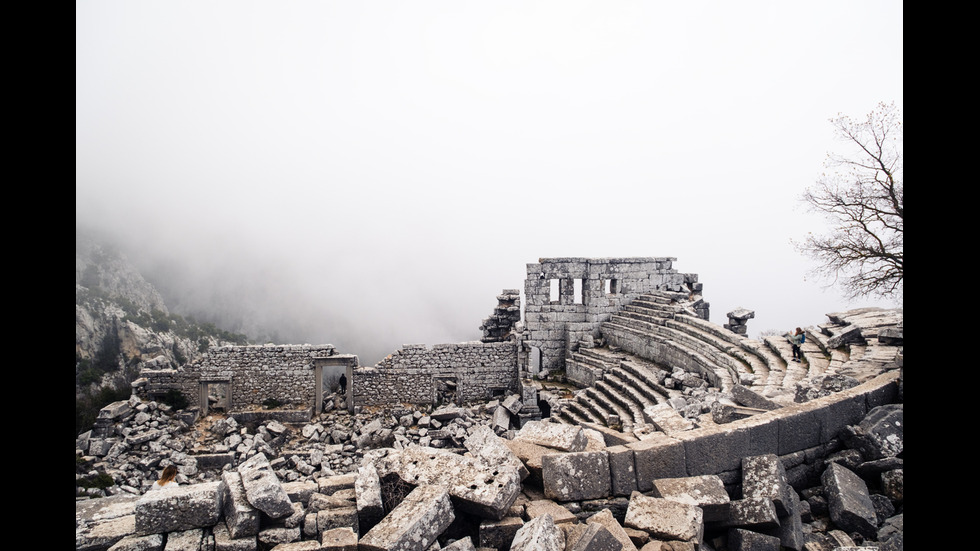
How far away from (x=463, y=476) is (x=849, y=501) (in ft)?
13.7

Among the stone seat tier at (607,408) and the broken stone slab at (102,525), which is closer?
the broken stone slab at (102,525)

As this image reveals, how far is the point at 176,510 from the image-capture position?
4.16 metres

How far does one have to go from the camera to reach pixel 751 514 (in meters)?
4.64

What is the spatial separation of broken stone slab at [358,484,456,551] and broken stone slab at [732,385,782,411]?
5.22 meters

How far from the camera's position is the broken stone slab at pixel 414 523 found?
3770 mm

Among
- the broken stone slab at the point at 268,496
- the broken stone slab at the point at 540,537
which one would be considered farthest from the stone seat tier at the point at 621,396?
the broken stone slab at the point at 268,496

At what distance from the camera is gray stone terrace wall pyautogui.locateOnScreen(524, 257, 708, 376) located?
17.4 m

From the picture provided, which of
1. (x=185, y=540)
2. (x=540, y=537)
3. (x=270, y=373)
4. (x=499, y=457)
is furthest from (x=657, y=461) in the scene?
(x=270, y=373)

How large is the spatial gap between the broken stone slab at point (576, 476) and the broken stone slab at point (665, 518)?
1.21ft

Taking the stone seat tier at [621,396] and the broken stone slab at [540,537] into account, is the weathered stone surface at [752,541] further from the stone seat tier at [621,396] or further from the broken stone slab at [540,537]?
the stone seat tier at [621,396]

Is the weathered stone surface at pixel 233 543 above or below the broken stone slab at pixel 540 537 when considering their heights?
below

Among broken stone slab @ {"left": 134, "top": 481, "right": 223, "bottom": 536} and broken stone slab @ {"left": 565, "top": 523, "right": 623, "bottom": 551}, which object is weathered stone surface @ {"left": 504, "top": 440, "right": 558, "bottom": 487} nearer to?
broken stone slab @ {"left": 565, "top": 523, "right": 623, "bottom": 551}
